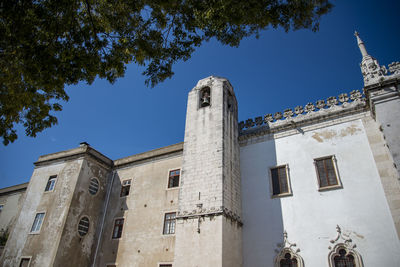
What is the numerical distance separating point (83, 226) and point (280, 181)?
1312 centimetres

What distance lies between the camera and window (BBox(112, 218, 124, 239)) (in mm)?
18297

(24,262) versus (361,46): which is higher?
(361,46)

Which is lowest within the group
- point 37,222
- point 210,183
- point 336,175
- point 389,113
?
point 37,222

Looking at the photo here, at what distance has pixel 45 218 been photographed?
1783 cm

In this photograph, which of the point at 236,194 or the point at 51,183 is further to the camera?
the point at 51,183

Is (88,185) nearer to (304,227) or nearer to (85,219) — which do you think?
(85,219)

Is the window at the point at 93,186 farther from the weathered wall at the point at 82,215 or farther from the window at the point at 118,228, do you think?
the window at the point at 118,228

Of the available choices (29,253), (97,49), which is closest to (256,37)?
(97,49)

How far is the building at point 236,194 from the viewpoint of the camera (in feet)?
38.4

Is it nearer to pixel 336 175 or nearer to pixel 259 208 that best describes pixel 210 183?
pixel 259 208

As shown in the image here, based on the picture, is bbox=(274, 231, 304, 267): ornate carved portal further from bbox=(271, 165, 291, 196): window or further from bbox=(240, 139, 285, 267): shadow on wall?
bbox=(271, 165, 291, 196): window

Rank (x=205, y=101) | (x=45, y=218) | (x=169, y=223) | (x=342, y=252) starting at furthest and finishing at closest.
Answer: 1. (x=45, y=218)
2. (x=205, y=101)
3. (x=169, y=223)
4. (x=342, y=252)

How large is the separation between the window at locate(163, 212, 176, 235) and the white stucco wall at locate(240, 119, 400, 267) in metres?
4.58

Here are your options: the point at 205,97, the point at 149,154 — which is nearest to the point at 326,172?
the point at 205,97
